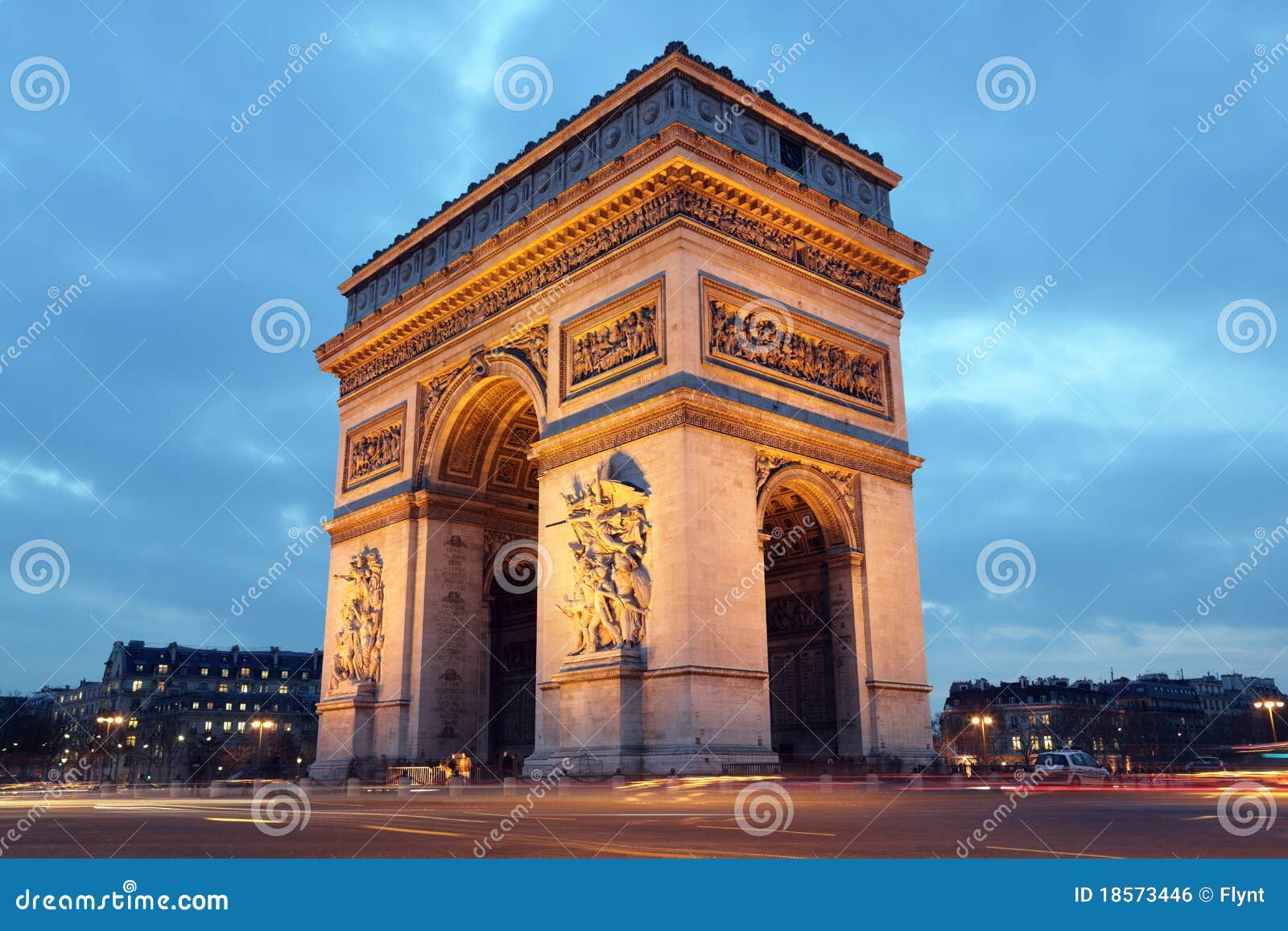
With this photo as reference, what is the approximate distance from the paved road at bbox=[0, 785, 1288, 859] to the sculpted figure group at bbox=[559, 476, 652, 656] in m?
7.10

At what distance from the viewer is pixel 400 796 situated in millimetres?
17625

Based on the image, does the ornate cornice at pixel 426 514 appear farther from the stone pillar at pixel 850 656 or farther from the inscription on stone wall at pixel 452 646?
the stone pillar at pixel 850 656

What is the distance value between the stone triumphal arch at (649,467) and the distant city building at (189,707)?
2173 inches

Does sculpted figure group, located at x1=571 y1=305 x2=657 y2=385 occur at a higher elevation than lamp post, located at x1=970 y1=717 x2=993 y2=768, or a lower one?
higher

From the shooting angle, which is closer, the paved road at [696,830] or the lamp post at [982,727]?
the paved road at [696,830]

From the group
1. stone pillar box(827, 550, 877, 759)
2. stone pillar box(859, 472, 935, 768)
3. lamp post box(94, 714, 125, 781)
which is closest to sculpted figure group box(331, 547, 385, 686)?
stone pillar box(827, 550, 877, 759)

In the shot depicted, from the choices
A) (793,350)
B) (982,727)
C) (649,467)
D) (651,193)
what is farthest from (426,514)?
(982,727)

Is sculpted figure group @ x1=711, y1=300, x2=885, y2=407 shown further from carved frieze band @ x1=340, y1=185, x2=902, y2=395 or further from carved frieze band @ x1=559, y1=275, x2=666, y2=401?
carved frieze band @ x1=340, y1=185, x2=902, y2=395

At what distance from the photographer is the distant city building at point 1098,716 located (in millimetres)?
84188

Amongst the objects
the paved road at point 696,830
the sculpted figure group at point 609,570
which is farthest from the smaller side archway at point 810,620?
the paved road at point 696,830

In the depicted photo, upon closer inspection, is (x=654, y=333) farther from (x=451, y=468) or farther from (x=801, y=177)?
(x=451, y=468)

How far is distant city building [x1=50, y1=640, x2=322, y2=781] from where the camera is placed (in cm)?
8150

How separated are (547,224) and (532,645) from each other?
40.3 feet

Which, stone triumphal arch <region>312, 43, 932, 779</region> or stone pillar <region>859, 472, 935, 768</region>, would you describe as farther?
stone pillar <region>859, 472, 935, 768</region>
